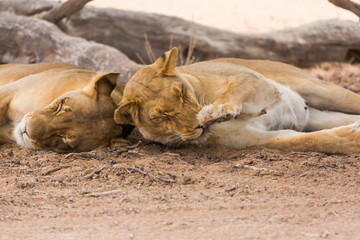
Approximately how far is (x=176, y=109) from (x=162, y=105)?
12 cm

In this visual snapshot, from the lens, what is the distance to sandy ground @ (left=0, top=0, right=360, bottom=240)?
9.43ft

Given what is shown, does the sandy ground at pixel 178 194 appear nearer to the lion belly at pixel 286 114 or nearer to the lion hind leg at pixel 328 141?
the lion hind leg at pixel 328 141

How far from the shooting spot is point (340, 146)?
4.62m

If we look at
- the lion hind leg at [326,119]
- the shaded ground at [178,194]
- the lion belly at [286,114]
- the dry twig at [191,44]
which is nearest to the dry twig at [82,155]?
the shaded ground at [178,194]

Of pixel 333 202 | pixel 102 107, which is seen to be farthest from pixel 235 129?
pixel 333 202

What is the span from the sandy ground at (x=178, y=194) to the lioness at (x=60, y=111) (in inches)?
6.6

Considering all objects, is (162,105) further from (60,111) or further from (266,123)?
(266,123)

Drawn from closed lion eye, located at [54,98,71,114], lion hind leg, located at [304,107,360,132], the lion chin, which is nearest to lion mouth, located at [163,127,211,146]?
closed lion eye, located at [54,98,71,114]

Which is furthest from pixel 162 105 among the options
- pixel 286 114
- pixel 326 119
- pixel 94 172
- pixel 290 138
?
pixel 326 119


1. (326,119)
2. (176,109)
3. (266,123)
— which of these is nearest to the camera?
(176,109)

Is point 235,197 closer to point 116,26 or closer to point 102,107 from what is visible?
point 102,107

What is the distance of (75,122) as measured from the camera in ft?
15.3

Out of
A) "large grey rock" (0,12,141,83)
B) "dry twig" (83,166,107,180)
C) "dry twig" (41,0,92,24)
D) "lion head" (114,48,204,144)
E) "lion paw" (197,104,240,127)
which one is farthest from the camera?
"dry twig" (41,0,92,24)

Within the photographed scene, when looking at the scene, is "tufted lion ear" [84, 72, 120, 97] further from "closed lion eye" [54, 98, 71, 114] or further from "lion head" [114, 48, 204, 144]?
"lion head" [114, 48, 204, 144]
